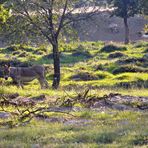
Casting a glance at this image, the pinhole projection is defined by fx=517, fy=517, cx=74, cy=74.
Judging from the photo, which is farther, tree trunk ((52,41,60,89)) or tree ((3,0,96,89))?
tree trunk ((52,41,60,89))

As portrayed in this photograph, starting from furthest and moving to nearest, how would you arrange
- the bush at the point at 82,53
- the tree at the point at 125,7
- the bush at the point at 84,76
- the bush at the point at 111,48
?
the tree at the point at 125,7 < the bush at the point at 111,48 < the bush at the point at 82,53 < the bush at the point at 84,76

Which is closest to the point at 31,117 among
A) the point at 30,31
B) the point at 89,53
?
the point at 30,31

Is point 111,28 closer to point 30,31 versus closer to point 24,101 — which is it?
point 30,31

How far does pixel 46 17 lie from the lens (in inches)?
1107

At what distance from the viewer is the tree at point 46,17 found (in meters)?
27.4

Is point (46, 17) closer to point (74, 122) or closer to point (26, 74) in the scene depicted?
point (26, 74)

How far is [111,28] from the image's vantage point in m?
80.8

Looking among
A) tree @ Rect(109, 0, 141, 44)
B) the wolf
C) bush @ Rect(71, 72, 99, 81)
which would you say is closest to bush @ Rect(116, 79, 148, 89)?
the wolf

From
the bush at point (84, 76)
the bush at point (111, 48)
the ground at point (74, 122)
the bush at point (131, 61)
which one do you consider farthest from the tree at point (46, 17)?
the bush at point (111, 48)

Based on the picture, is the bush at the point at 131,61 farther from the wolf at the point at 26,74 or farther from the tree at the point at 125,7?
the tree at the point at 125,7

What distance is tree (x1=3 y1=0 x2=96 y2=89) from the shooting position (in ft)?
89.9

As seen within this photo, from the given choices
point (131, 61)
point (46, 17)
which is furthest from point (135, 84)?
point (131, 61)

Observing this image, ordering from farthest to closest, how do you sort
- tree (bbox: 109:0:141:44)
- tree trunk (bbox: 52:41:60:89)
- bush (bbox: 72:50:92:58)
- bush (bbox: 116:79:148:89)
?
tree (bbox: 109:0:141:44)
bush (bbox: 72:50:92:58)
bush (bbox: 116:79:148:89)
tree trunk (bbox: 52:41:60:89)

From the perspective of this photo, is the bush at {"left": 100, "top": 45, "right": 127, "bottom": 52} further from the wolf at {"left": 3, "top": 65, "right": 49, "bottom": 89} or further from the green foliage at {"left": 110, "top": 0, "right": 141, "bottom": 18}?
the wolf at {"left": 3, "top": 65, "right": 49, "bottom": 89}
